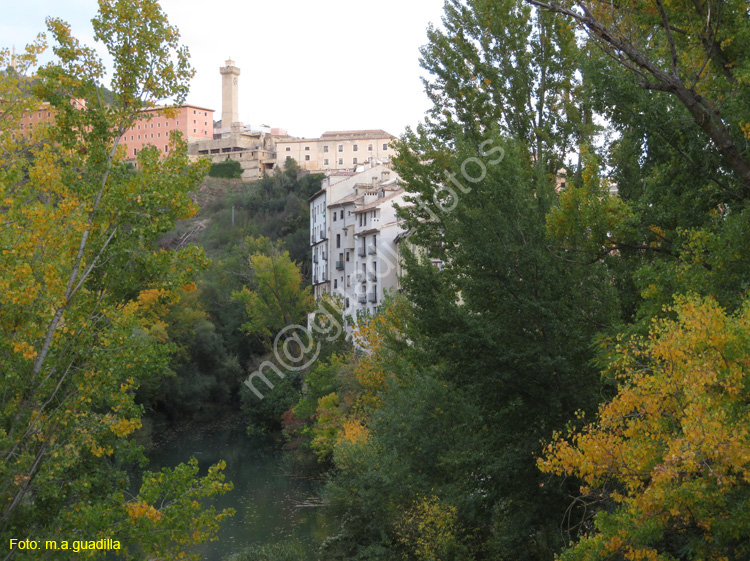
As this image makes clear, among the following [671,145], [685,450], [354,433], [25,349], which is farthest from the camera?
[354,433]

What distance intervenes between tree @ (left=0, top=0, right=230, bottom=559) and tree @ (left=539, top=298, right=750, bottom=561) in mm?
4887

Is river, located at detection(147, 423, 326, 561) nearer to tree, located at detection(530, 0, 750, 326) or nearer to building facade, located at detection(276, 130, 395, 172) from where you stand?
tree, located at detection(530, 0, 750, 326)

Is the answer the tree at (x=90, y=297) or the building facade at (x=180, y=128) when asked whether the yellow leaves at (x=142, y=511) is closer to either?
the tree at (x=90, y=297)

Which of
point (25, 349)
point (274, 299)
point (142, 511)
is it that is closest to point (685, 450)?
point (142, 511)

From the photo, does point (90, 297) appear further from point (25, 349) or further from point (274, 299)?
point (274, 299)

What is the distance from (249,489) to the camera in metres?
32.0

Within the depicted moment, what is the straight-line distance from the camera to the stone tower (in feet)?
396

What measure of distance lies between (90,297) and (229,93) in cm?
11659

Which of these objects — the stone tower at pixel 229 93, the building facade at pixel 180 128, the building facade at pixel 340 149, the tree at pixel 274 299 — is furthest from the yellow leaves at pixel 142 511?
the stone tower at pixel 229 93

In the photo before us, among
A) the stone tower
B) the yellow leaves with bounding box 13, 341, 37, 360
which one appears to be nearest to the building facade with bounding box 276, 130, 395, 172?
the stone tower

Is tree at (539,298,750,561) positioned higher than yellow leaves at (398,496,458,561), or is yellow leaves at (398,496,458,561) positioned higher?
tree at (539,298,750,561)

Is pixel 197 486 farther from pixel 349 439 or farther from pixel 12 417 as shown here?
pixel 349 439

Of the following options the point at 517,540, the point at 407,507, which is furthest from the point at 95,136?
the point at 407,507

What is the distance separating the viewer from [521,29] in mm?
18562
